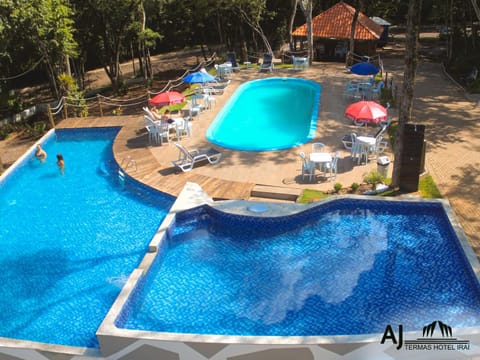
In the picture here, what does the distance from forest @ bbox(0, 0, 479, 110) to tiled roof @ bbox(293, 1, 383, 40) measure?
1835 mm

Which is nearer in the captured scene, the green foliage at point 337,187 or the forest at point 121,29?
the green foliage at point 337,187

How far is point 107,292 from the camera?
32.7 ft

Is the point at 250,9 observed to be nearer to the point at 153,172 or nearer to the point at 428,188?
the point at 153,172

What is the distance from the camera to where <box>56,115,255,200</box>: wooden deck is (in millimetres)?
13305

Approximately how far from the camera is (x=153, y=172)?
1481 cm

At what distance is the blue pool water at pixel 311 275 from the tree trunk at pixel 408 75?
143 cm

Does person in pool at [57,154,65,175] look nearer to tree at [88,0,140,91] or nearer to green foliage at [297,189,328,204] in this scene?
green foliage at [297,189,328,204]

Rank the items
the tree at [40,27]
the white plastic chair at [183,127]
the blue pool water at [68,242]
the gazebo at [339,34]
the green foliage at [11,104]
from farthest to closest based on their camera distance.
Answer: the gazebo at [339,34]
the green foliage at [11,104]
the tree at [40,27]
the white plastic chair at [183,127]
the blue pool water at [68,242]

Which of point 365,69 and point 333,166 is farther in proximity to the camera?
point 365,69

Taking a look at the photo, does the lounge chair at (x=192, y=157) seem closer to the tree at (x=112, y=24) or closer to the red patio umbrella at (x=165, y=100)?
the red patio umbrella at (x=165, y=100)

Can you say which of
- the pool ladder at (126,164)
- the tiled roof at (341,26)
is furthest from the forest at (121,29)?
the pool ladder at (126,164)

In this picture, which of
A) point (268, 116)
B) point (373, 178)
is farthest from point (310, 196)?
point (268, 116)

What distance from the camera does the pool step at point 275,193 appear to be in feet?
41.8

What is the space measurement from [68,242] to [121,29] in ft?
65.2
